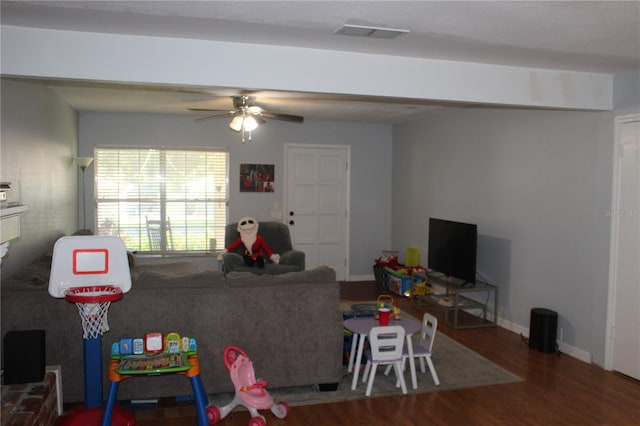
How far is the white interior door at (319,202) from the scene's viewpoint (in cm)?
782

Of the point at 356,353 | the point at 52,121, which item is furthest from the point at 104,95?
the point at 356,353

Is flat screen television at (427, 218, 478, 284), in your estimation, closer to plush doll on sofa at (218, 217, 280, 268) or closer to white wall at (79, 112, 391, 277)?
white wall at (79, 112, 391, 277)

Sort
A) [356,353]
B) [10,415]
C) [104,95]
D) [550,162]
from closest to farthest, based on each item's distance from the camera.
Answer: [10,415] < [356,353] < [550,162] < [104,95]

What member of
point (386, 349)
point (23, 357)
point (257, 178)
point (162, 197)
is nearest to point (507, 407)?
point (386, 349)

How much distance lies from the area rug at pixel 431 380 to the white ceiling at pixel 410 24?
2408 mm

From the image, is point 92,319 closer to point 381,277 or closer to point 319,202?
point 381,277

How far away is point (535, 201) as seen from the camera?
5223 millimetres

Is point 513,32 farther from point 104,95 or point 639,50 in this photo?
point 104,95

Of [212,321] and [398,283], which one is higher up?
[212,321]

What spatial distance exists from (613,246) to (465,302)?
72.6 inches

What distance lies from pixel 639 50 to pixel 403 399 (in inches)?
111

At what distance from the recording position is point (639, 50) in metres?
3.48

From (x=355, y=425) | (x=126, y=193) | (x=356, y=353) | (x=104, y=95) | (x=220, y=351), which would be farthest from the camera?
(x=126, y=193)

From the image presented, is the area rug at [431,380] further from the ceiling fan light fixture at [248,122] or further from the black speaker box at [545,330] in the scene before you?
the ceiling fan light fixture at [248,122]
